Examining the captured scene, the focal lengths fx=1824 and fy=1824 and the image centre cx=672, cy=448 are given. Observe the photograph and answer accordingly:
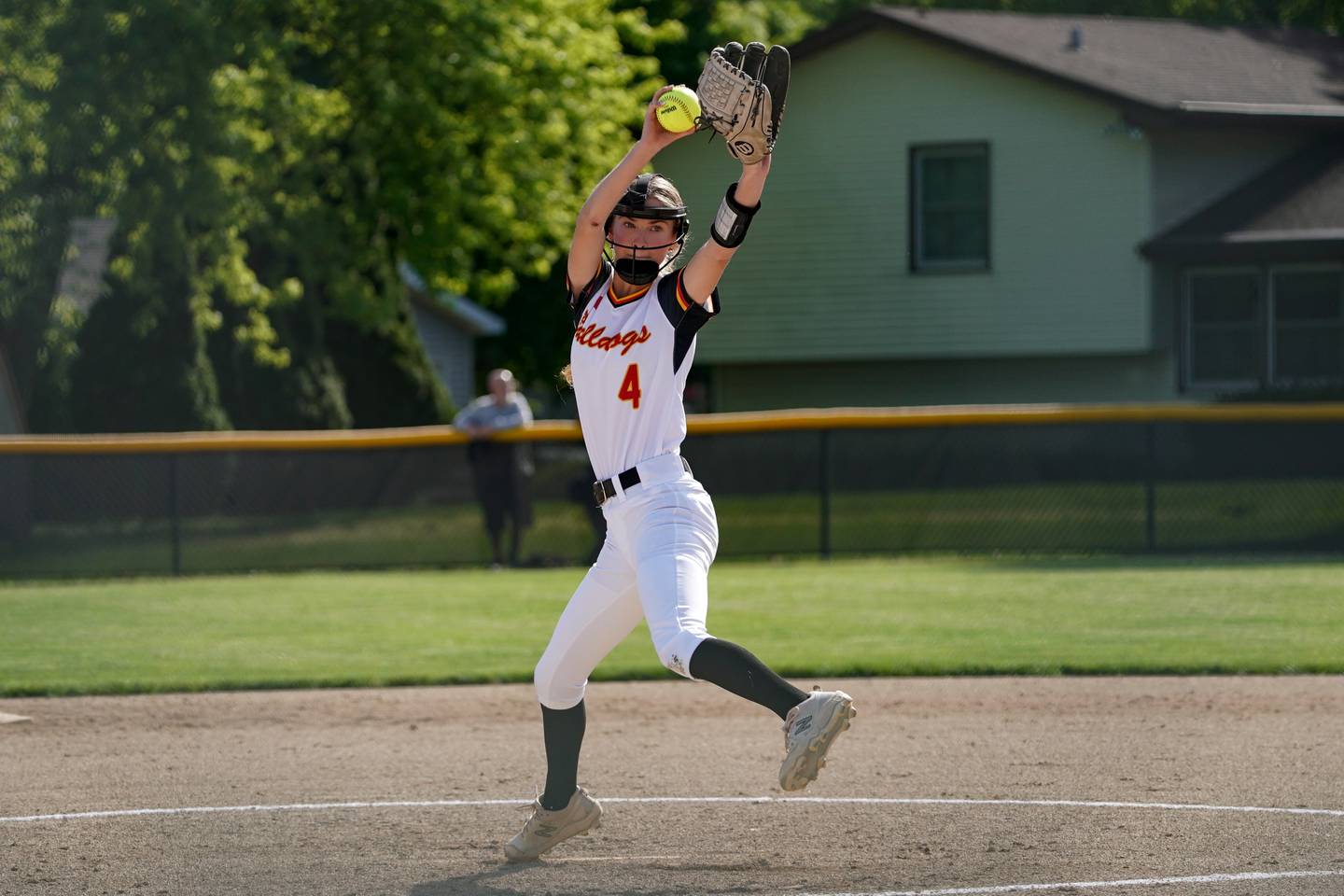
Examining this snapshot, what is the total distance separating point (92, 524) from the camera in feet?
54.6

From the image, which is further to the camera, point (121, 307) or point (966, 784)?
point (121, 307)

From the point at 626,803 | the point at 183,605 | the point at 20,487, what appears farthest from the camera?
the point at 20,487

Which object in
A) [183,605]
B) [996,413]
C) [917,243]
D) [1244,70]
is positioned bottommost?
[183,605]

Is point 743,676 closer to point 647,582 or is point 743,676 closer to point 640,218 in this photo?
point 647,582

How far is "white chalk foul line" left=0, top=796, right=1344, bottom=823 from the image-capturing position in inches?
258

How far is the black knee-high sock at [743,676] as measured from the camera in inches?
208

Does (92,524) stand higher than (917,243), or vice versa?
(917,243)

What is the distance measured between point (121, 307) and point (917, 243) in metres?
10.9

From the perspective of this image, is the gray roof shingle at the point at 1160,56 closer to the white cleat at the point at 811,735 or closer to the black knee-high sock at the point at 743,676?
the black knee-high sock at the point at 743,676

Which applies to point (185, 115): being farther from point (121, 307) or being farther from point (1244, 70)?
point (1244, 70)

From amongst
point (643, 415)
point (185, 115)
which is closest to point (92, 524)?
point (185, 115)

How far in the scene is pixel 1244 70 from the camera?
2614 centimetres

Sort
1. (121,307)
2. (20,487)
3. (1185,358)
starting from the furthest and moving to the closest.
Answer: (1185,358), (121,307), (20,487)

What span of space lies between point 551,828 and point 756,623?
6.74m
